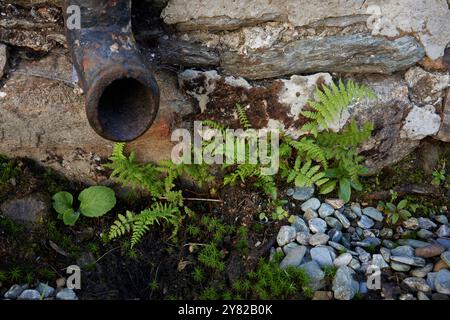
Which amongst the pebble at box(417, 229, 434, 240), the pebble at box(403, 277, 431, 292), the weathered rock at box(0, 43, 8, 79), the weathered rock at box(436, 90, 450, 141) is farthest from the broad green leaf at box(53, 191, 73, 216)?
the weathered rock at box(436, 90, 450, 141)

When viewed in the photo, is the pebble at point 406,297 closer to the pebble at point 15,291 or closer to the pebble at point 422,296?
the pebble at point 422,296

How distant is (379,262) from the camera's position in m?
3.00

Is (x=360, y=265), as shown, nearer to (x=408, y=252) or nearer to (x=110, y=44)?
(x=408, y=252)

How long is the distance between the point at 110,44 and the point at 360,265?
76.2 inches

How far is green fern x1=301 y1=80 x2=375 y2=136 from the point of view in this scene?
317 cm

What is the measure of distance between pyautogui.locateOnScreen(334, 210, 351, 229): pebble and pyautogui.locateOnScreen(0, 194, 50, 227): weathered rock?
6.23 feet

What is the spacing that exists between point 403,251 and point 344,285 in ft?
1.79

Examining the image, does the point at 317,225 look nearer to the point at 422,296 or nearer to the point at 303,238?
the point at 303,238

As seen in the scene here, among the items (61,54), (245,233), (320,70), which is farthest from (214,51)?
(245,233)

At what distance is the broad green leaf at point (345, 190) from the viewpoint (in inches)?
133

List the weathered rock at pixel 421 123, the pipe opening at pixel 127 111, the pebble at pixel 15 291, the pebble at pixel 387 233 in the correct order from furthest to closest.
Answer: the weathered rock at pixel 421 123 → the pebble at pixel 387 233 → the pebble at pixel 15 291 → the pipe opening at pixel 127 111

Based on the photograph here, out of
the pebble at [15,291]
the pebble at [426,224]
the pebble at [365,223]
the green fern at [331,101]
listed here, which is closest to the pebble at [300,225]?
the pebble at [365,223]

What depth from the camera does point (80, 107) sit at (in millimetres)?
3158

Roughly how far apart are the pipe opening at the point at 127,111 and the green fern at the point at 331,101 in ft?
3.76
